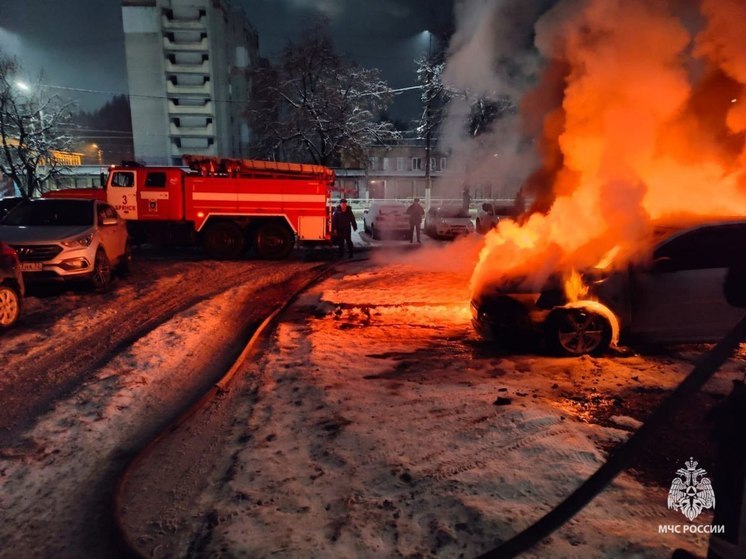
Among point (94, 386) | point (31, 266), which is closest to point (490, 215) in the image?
point (31, 266)

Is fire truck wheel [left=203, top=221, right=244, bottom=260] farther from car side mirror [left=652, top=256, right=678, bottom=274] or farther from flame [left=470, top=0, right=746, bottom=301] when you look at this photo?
car side mirror [left=652, top=256, right=678, bottom=274]

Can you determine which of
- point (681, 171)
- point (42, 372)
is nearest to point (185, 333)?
point (42, 372)

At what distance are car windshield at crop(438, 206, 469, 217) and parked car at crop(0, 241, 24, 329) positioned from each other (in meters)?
16.0

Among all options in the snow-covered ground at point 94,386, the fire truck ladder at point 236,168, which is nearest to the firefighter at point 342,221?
the fire truck ladder at point 236,168

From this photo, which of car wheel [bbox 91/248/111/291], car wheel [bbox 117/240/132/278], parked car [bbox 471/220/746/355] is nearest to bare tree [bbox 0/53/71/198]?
car wheel [bbox 117/240/132/278]

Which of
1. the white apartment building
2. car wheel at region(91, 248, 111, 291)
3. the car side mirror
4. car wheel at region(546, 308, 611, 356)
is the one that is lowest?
car wheel at region(546, 308, 611, 356)

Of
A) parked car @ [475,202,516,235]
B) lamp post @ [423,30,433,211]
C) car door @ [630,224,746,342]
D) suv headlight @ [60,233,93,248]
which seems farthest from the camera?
parked car @ [475,202,516,235]

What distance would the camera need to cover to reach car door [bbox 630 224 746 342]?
5.54 meters

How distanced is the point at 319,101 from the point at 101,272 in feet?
61.7

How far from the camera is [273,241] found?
15.0m

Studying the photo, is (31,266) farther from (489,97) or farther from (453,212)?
(453,212)

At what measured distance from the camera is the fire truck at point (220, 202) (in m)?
14.5

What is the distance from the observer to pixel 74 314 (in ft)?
26.1

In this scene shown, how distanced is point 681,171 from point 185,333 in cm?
795
